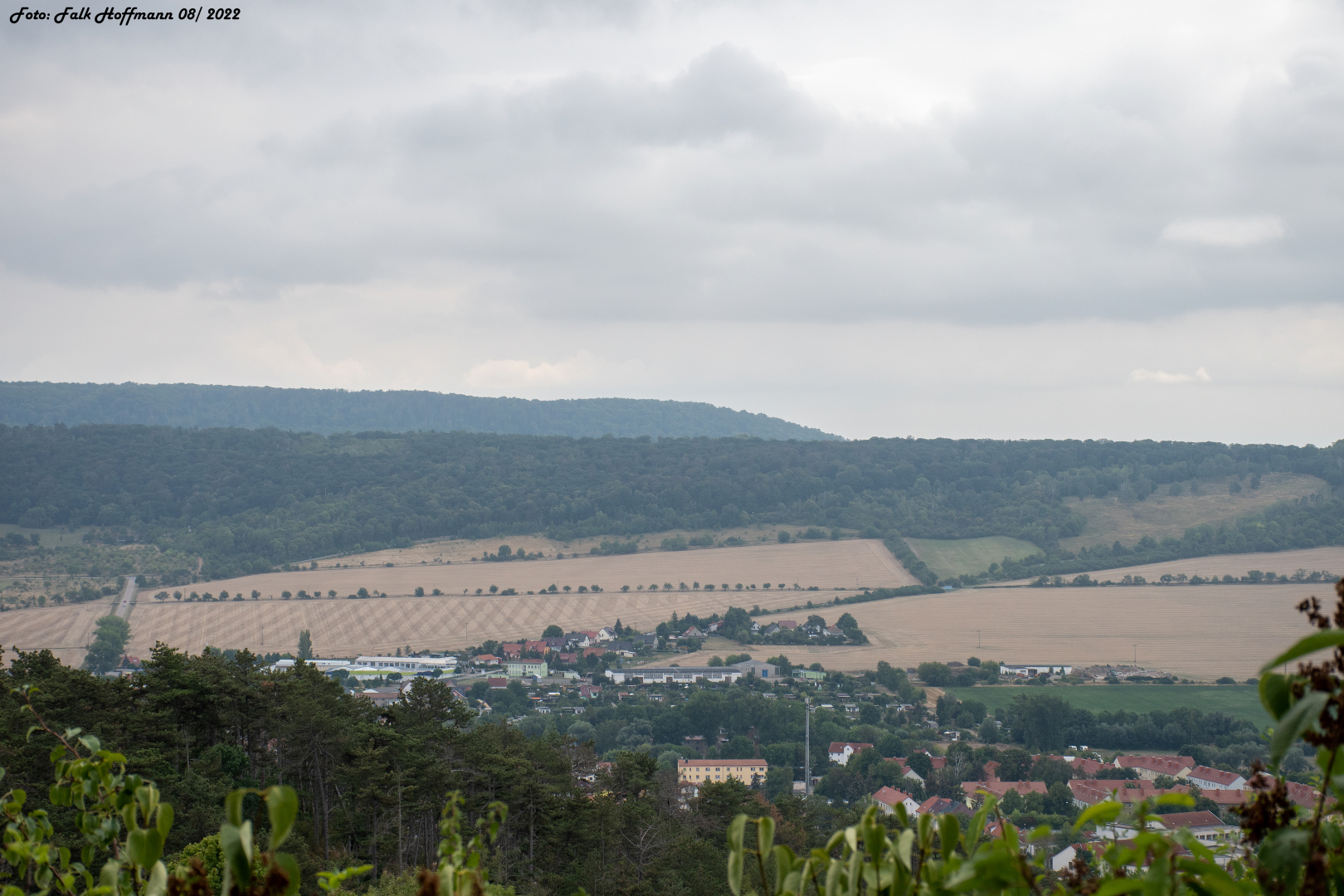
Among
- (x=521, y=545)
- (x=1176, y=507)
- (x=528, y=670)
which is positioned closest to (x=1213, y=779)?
(x=528, y=670)

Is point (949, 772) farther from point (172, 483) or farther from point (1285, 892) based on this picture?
point (172, 483)

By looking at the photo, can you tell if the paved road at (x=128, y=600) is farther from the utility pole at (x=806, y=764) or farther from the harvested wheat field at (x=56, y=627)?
the utility pole at (x=806, y=764)

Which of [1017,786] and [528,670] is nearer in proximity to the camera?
[1017,786]

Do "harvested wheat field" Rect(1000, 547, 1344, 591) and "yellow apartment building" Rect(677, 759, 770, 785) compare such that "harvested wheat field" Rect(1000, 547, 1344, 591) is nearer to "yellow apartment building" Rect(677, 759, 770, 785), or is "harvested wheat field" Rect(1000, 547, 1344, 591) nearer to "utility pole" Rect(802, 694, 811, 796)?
"utility pole" Rect(802, 694, 811, 796)

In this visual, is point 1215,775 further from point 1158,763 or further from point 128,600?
point 128,600

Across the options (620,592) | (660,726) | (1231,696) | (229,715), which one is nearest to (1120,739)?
(1231,696)

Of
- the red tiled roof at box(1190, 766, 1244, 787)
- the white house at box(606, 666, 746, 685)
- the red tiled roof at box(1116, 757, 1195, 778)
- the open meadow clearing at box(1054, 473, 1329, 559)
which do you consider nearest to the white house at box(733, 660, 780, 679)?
the white house at box(606, 666, 746, 685)

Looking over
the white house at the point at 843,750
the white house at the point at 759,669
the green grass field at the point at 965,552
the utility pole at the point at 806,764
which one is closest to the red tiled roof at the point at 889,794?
the utility pole at the point at 806,764

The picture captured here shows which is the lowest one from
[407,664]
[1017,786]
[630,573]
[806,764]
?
[806,764]
